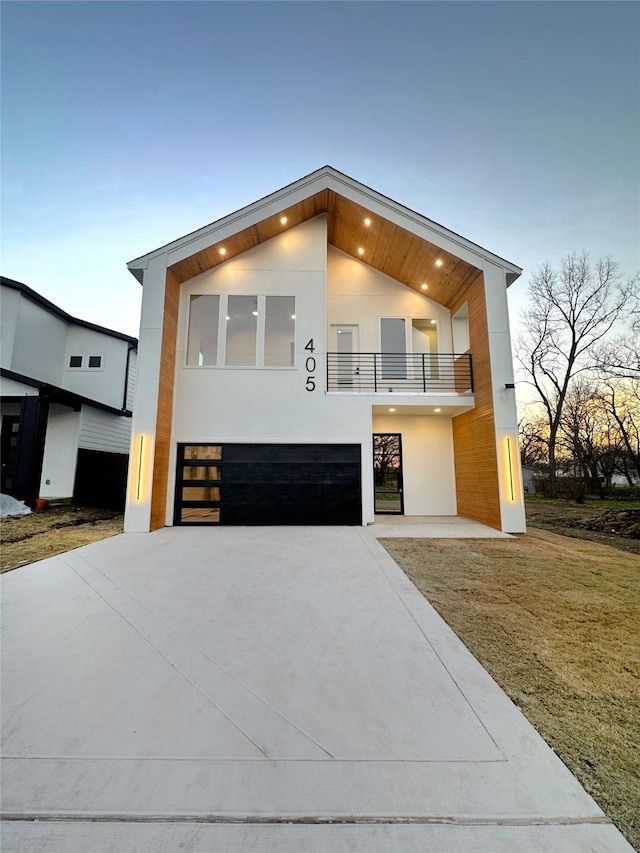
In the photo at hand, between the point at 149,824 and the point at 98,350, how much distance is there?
14.9m

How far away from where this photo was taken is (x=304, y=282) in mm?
8953

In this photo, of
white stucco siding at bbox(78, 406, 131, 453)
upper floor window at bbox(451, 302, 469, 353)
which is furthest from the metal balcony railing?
white stucco siding at bbox(78, 406, 131, 453)

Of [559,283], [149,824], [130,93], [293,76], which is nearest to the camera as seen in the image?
[149,824]

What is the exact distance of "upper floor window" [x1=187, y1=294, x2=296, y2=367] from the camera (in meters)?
8.62

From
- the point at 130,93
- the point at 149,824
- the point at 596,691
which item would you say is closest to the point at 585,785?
the point at 596,691

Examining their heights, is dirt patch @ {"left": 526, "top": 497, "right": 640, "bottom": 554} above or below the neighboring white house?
below

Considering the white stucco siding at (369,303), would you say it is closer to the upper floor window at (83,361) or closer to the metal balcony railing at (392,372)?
the metal balcony railing at (392,372)

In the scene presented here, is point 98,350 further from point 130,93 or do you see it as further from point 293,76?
point 293,76

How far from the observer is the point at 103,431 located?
11977mm

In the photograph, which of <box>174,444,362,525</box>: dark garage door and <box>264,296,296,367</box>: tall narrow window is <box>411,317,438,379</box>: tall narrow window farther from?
<box>264,296,296,367</box>: tall narrow window

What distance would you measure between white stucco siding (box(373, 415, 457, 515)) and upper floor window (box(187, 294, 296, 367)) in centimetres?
353

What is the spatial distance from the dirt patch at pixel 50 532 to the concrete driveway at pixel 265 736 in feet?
7.24

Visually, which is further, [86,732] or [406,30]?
[406,30]

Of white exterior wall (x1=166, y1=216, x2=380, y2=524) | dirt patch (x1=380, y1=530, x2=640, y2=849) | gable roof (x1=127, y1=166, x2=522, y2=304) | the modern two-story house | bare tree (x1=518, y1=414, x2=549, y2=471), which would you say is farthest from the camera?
bare tree (x1=518, y1=414, x2=549, y2=471)
